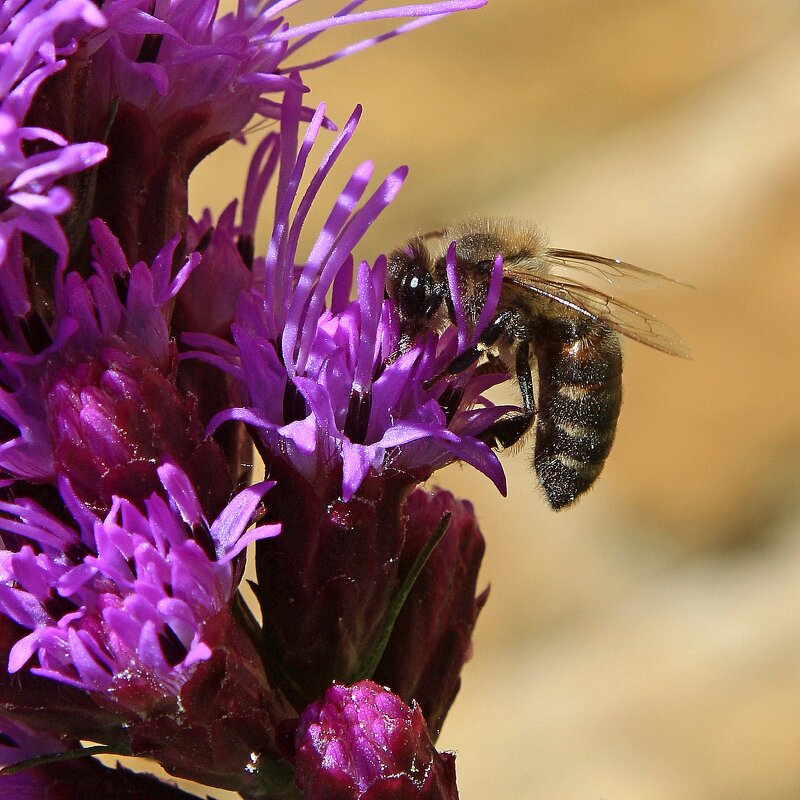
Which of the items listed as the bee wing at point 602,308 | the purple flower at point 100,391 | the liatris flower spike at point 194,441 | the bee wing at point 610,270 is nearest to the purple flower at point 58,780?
the liatris flower spike at point 194,441

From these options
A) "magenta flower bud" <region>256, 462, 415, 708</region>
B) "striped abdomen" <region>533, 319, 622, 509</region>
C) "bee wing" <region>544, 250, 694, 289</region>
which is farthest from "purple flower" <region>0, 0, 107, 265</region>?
"bee wing" <region>544, 250, 694, 289</region>

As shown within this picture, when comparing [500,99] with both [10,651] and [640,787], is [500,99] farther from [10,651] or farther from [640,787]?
[10,651]

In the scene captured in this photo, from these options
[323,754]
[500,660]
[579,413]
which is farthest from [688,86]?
[323,754]

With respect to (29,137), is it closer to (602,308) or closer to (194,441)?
(194,441)

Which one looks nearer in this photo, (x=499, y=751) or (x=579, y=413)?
(x=579, y=413)

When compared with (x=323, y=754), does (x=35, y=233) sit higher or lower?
higher

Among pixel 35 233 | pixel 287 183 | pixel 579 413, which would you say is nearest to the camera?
pixel 35 233
